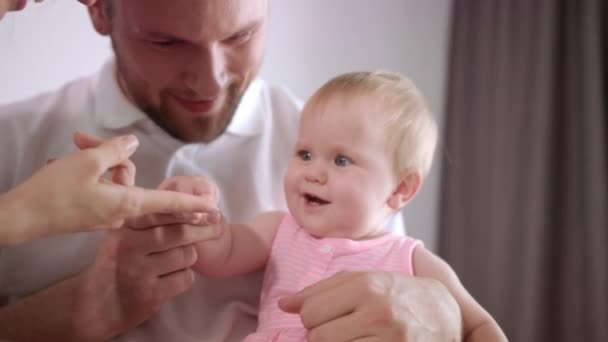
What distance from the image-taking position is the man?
0.86m

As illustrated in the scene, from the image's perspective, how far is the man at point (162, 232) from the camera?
86 cm

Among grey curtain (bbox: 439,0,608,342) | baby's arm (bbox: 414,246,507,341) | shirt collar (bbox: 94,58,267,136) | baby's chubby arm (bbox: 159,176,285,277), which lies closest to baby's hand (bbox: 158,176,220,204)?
baby's chubby arm (bbox: 159,176,285,277)

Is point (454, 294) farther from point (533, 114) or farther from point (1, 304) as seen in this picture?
point (533, 114)

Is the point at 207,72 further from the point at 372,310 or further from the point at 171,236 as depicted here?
the point at 372,310

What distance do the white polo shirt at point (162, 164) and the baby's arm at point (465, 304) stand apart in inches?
12.2

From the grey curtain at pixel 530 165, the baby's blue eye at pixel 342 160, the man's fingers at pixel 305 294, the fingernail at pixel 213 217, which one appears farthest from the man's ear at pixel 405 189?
the grey curtain at pixel 530 165

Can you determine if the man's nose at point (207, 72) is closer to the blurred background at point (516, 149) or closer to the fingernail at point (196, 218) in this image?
the fingernail at point (196, 218)

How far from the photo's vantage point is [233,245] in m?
0.99

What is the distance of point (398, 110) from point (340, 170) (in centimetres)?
14

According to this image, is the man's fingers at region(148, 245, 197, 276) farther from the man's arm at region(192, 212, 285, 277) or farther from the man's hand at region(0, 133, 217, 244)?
the man's hand at region(0, 133, 217, 244)

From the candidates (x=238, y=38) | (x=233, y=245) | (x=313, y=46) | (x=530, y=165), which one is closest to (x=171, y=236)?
(x=233, y=245)

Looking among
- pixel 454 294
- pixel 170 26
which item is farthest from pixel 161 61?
pixel 454 294

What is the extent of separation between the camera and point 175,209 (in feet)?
2.29

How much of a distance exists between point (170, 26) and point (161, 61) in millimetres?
78
